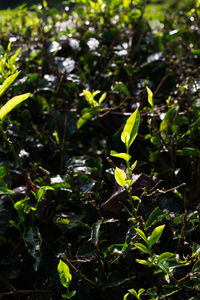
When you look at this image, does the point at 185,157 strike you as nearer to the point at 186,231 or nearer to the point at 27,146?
the point at 186,231

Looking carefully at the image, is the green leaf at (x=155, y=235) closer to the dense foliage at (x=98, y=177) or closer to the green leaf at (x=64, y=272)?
the dense foliage at (x=98, y=177)

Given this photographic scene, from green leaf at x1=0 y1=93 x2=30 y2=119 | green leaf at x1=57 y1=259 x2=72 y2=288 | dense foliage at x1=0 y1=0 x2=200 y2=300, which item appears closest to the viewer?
green leaf at x1=0 y1=93 x2=30 y2=119

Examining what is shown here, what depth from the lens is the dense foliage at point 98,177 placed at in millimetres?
1197

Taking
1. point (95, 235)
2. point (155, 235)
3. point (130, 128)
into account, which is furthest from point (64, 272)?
point (130, 128)

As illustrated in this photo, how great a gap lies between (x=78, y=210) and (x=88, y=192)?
0.47ft

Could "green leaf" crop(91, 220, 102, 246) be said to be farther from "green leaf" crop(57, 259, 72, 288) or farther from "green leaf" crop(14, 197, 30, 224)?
"green leaf" crop(14, 197, 30, 224)

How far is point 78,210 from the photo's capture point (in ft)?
5.01

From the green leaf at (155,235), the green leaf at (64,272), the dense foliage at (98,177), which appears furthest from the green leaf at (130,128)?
the green leaf at (64,272)

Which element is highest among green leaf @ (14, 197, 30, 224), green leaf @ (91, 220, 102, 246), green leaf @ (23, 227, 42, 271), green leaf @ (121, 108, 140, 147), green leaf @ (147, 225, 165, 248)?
green leaf @ (121, 108, 140, 147)

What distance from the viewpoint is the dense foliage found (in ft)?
3.93

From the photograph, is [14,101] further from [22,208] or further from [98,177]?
[98,177]

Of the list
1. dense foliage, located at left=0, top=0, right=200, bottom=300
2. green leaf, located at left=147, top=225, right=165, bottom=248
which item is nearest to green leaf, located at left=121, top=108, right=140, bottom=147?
dense foliage, located at left=0, top=0, right=200, bottom=300

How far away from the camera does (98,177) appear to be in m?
1.53

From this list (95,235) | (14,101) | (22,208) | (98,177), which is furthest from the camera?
(98,177)
